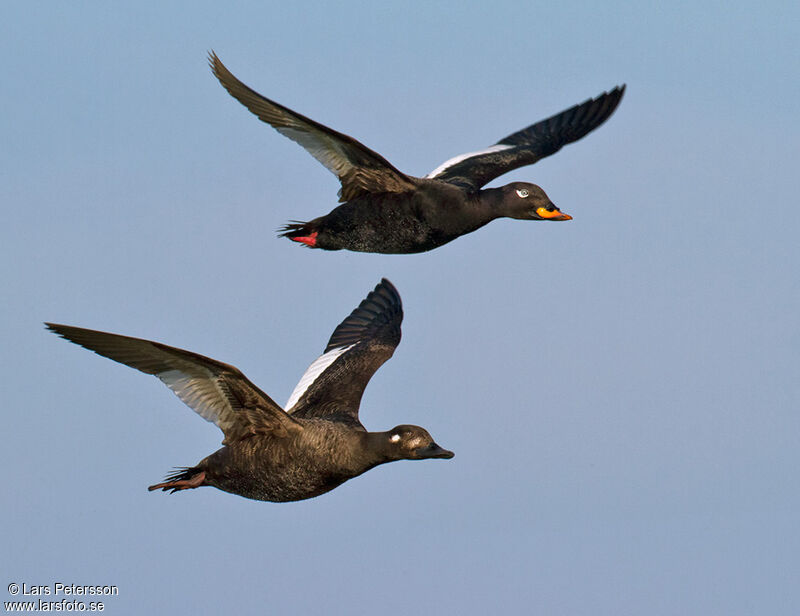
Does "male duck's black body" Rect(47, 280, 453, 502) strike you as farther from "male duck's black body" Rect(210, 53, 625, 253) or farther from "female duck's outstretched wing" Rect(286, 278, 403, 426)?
"male duck's black body" Rect(210, 53, 625, 253)

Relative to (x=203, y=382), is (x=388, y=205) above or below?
above

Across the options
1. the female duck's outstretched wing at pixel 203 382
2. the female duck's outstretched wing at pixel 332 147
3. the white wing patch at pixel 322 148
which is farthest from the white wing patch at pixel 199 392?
the white wing patch at pixel 322 148

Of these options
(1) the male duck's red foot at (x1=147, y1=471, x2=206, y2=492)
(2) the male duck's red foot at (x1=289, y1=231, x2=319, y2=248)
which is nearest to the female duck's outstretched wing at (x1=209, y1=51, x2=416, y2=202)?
(2) the male duck's red foot at (x1=289, y1=231, x2=319, y2=248)

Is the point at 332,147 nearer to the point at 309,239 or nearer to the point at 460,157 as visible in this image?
the point at 309,239

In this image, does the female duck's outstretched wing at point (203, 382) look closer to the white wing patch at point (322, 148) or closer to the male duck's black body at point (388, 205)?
the male duck's black body at point (388, 205)

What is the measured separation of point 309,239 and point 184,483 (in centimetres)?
282

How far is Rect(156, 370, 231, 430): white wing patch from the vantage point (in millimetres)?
10289

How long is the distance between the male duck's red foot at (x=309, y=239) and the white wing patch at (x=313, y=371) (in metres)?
1.26

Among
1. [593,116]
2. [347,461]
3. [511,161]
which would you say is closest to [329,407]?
[347,461]

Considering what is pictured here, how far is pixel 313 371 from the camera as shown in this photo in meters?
13.1

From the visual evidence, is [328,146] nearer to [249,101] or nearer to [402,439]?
[249,101]

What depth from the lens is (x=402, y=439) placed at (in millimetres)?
10633

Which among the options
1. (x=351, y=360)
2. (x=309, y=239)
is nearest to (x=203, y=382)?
(x=309, y=239)

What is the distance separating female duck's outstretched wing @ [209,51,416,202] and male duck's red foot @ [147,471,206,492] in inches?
115
